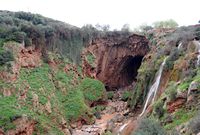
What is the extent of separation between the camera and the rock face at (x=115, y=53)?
54631 millimetres

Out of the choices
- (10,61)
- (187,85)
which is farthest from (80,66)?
(187,85)

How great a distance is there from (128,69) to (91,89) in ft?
47.9

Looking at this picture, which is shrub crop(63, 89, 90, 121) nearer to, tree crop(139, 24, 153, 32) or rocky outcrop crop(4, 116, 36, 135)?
rocky outcrop crop(4, 116, 36, 135)

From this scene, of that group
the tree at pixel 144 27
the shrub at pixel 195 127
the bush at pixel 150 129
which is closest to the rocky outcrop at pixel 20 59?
the bush at pixel 150 129

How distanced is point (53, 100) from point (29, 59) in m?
5.37

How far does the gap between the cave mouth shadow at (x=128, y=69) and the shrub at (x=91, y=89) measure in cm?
1022

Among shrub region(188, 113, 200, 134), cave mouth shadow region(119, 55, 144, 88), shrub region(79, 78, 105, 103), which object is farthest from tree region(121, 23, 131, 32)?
shrub region(188, 113, 200, 134)

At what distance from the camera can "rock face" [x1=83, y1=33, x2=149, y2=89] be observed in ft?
179

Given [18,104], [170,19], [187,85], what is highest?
[170,19]

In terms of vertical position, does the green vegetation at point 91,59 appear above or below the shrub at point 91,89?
above

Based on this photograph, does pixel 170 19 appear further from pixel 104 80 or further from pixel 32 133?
pixel 32 133

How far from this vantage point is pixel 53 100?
128 ft

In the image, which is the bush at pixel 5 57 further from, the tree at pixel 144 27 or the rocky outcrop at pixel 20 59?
the tree at pixel 144 27

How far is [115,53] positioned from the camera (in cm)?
5588
